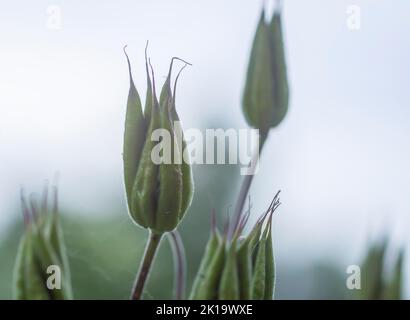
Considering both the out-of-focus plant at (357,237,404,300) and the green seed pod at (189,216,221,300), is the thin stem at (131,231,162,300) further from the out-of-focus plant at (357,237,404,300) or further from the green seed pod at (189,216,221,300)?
the out-of-focus plant at (357,237,404,300)

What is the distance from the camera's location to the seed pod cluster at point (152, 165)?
1.64 ft

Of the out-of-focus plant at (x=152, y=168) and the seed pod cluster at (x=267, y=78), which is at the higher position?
the seed pod cluster at (x=267, y=78)

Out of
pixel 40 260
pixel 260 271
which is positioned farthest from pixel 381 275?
pixel 40 260

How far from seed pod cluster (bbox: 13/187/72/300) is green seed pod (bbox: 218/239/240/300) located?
104 millimetres

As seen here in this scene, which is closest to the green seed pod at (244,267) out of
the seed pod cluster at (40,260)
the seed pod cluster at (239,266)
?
the seed pod cluster at (239,266)

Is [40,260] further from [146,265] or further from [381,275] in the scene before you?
[381,275]

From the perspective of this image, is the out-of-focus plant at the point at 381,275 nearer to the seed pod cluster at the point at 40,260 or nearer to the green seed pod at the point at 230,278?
the green seed pod at the point at 230,278

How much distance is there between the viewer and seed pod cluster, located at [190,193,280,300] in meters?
0.49

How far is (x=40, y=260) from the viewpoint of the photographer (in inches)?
19.0

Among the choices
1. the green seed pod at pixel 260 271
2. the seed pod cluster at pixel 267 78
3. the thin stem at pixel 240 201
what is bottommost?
the green seed pod at pixel 260 271

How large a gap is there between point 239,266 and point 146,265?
0.21ft

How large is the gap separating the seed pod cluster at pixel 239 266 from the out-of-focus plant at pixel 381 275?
0.07 metres

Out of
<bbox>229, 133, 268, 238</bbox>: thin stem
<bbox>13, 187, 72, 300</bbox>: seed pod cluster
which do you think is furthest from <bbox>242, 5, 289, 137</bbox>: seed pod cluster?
<bbox>13, 187, 72, 300</bbox>: seed pod cluster

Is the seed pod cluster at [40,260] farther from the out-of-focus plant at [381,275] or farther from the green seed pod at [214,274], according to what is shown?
the out-of-focus plant at [381,275]
